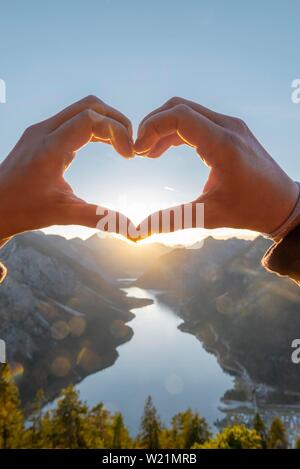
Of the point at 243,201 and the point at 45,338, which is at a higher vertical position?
the point at 243,201

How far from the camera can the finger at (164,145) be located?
368 cm

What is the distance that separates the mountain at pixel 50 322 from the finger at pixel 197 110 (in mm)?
115234

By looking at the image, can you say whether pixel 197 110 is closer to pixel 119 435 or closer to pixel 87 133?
pixel 87 133

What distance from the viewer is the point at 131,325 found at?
19412 cm

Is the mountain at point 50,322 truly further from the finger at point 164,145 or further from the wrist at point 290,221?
the wrist at point 290,221

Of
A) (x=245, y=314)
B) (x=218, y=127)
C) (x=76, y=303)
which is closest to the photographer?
(x=218, y=127)

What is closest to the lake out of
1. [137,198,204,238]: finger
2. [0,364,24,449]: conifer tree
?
[0,364,24,449]: conifer tree

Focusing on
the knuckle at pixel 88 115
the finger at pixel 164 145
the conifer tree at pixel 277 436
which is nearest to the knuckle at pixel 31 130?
the knuckle at pixel 88 115

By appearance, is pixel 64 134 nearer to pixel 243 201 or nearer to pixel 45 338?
pixel 243 201

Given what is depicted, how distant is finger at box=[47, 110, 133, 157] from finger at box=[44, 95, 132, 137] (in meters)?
0.08

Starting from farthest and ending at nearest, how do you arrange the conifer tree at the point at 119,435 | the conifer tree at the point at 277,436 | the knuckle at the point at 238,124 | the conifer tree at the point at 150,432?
the conifer tree at the point at 277,436 → the conifer tree at the point at 150,432 → the conifer tree at the point at 119,435 → the knuckle at the point at 238,124
